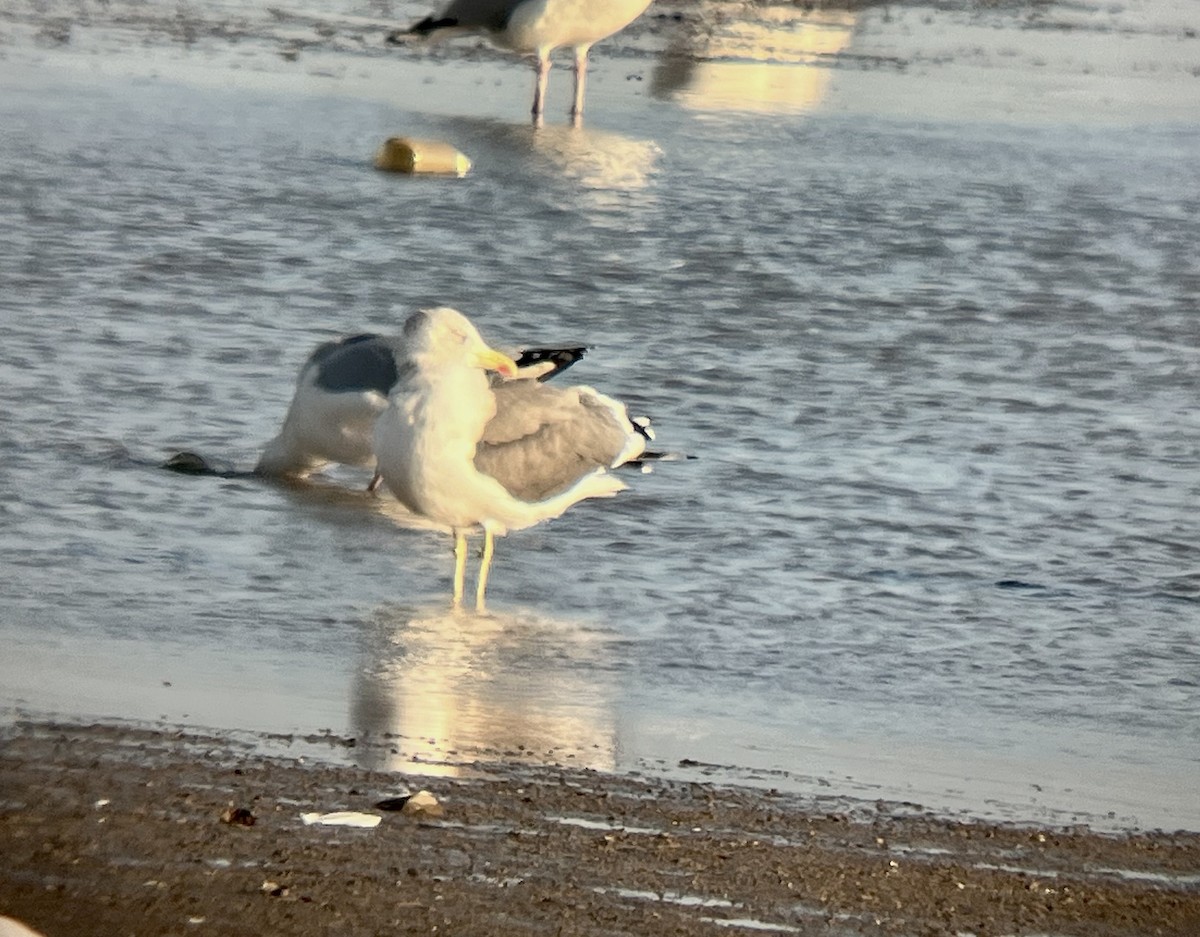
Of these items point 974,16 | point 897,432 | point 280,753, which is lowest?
point 974,16

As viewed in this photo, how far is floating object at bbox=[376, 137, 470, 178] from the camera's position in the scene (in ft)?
40.3

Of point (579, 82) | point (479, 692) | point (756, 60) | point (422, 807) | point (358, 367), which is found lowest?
point (756, 60)

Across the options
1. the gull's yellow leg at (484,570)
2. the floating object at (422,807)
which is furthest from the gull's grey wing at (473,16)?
the floating object at (422,807)

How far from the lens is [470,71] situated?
55.9 feet

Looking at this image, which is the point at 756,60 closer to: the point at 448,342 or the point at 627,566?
the point at 448,342

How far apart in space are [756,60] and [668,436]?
9.91m

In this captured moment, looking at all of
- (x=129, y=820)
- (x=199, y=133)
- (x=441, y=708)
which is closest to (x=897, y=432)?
(x=441, y=708)

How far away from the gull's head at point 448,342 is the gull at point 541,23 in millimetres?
8804

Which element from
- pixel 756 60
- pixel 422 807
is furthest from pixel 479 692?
pixel 756 60

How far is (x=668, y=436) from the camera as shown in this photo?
788 cm

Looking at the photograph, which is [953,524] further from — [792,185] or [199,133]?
[199,133]

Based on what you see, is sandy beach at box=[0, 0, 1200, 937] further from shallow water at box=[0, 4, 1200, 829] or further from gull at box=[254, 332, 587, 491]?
gull at box=[254, 332, 587, 491]

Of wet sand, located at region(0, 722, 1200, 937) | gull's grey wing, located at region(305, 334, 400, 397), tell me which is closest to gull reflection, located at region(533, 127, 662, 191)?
gull's grey wing, located at region(305, 334, 400, 397)

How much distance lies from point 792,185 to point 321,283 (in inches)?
137
